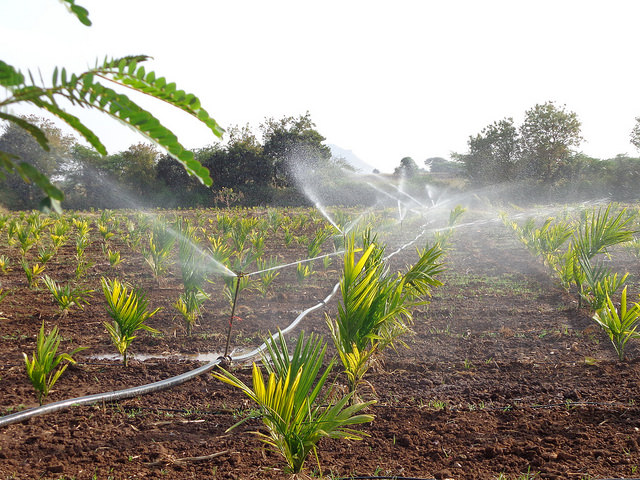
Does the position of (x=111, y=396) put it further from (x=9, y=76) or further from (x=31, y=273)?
(x=31, y=273)

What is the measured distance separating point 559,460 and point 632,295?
12.7 ft

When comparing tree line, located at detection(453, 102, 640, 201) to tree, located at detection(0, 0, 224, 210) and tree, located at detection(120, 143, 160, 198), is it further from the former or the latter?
tree, located at detection(0, 0, 224, 210)

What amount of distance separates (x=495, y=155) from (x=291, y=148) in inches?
501

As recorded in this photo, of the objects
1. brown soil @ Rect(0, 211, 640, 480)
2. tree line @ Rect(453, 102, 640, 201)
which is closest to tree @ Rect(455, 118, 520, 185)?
tree line @ Rect(453, 102, 640, 201)

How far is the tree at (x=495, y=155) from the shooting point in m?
Result: 28.5

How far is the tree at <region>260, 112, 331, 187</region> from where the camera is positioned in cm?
2645

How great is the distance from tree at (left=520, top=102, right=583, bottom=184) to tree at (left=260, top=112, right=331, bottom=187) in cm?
1265

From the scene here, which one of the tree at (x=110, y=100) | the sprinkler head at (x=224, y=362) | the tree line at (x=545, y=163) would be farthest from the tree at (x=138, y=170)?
the tree at (x=110, y=100)

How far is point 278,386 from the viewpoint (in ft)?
5.08

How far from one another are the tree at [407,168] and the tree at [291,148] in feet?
42.5

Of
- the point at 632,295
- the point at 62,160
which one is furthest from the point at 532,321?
the point at 62,160

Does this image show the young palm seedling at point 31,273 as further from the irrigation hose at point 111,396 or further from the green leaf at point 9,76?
the green leaf at point 9,76

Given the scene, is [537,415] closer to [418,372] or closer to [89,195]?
[418,372]

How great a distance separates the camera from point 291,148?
2662 centimetres
